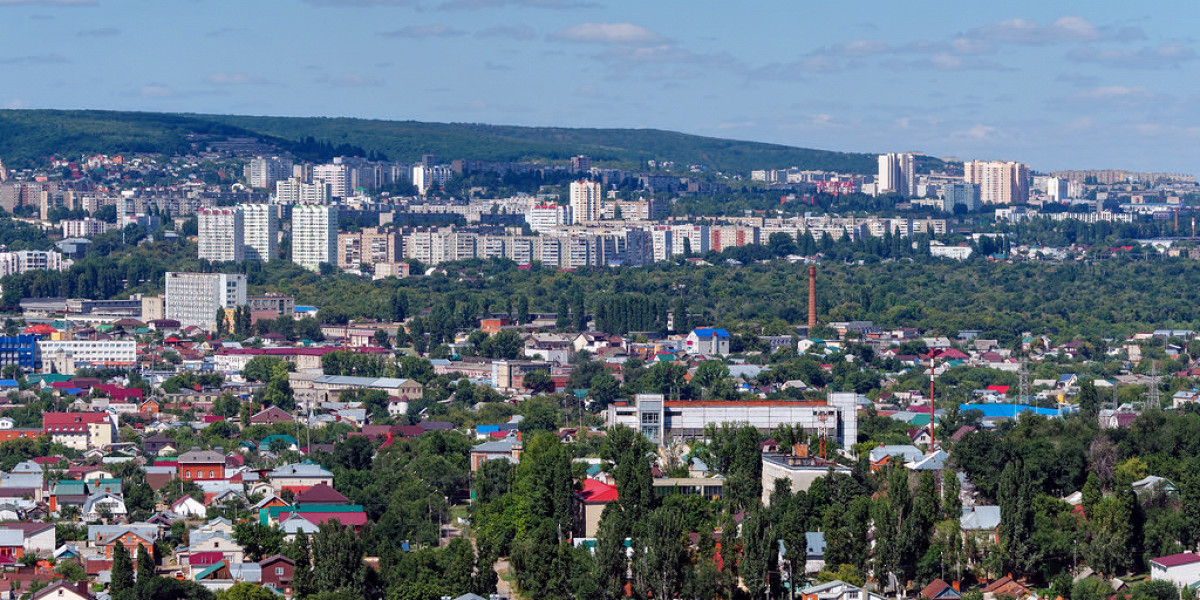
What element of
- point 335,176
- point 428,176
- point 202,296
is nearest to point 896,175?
point 428,176

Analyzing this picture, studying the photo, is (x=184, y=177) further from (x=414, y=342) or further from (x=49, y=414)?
(x=49, y=414)

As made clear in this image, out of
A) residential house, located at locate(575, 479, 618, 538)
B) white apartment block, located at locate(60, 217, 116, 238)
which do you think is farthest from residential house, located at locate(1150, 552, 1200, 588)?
white apartment block, located at locate(60, 217, 116, 238)

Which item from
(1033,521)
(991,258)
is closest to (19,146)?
(991,258)

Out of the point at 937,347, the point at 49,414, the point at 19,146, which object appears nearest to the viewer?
the point at 49,414

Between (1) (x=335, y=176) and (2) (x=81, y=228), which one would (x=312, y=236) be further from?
(1) (x=335, y=176)

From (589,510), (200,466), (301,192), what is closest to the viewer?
(589,510)

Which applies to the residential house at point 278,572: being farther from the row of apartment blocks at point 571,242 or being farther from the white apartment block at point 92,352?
the row of apartment blocks at point 571,242
